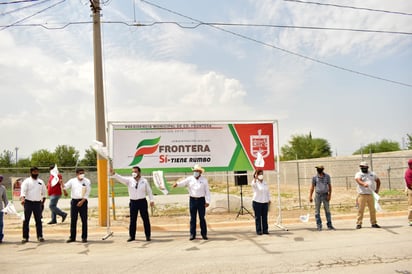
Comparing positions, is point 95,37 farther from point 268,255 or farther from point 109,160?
point 268,255

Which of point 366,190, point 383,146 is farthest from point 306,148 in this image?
point 366,190

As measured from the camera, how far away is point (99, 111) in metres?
12.1

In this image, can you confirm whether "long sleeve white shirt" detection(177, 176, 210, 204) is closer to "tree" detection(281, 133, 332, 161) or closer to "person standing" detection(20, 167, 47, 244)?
"person standing" detection(20, 167, 47, 244)

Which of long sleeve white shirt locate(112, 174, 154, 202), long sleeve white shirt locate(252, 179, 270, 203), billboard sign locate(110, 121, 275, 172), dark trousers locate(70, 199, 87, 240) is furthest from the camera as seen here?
billboard sign locate(110, 121, 275, 172)

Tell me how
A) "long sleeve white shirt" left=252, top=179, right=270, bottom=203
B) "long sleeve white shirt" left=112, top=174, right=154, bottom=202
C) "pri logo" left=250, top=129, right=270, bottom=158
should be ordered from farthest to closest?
"pri logo" left=250, top=129, right=270, bottom=158 → "long sleeve white shirt" left=252, top=179, right=270, bottom=203 → "long sleeve white shirt" left=112, top=174, right=154, bottom=202

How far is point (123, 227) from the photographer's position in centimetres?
1147

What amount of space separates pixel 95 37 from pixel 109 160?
14.5 ft

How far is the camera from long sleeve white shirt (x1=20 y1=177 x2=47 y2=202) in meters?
9.52

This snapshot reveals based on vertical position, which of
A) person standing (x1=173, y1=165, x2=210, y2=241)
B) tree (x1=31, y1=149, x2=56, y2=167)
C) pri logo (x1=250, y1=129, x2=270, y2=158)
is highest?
tree (x1=31, y1=149, x2=56, y2=167)

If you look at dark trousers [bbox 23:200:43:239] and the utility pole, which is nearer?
dark trousers [bbox 23:200:43:239]

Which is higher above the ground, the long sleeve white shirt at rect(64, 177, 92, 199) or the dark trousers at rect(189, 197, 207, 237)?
the long sleeve white shirt at rect(64, 177, 92, 199)

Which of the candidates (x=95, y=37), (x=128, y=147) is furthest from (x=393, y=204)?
(x=95, y=37)

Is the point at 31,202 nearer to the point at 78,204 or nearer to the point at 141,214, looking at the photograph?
the point at 78,204

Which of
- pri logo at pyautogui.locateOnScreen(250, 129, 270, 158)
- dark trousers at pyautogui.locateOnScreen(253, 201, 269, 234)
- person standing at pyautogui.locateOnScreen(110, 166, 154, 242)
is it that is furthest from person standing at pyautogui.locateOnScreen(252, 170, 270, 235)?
person standing at pyautogui.locateOnScreen(110, 166, 154, 242)
